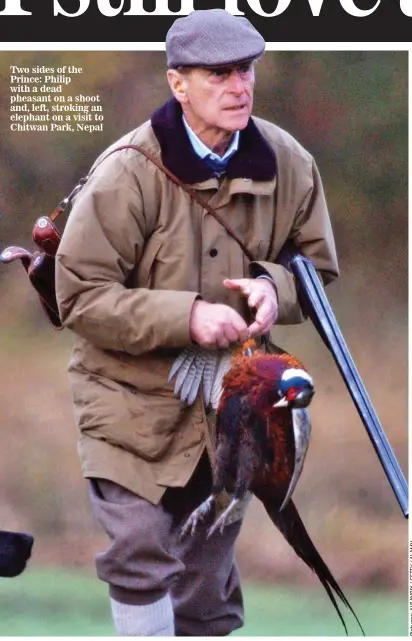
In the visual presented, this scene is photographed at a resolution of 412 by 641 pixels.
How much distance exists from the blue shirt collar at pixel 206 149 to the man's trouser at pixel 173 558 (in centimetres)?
88

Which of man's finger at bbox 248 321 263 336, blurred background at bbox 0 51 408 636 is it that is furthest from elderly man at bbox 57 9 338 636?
blurred background at bbox 0 51 408 636

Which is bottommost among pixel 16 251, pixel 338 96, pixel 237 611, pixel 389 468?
pixel 237 611

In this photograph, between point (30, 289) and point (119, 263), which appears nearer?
point (119, 263)

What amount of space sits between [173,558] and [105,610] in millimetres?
478

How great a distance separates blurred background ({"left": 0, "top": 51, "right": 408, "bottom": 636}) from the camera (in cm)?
499

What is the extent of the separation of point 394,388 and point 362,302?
29 cm

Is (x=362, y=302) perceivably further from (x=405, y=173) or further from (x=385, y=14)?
(x=385, y=14)

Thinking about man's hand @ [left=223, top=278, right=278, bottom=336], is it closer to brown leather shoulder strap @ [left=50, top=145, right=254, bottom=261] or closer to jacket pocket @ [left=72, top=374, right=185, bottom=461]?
brown leather shoulder strap @ [left=50, top=145, right=254, bottom=261]

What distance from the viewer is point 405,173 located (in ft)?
16.7

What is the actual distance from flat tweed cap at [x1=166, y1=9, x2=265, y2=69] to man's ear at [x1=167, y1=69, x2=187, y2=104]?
0.09 feet

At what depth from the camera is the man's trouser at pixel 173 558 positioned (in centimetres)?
457

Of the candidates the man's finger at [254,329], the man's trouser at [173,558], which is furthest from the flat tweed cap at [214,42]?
the man's trouser at [173,558]

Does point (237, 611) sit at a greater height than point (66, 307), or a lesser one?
lesser

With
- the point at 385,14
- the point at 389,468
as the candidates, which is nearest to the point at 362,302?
the point at 389,468
